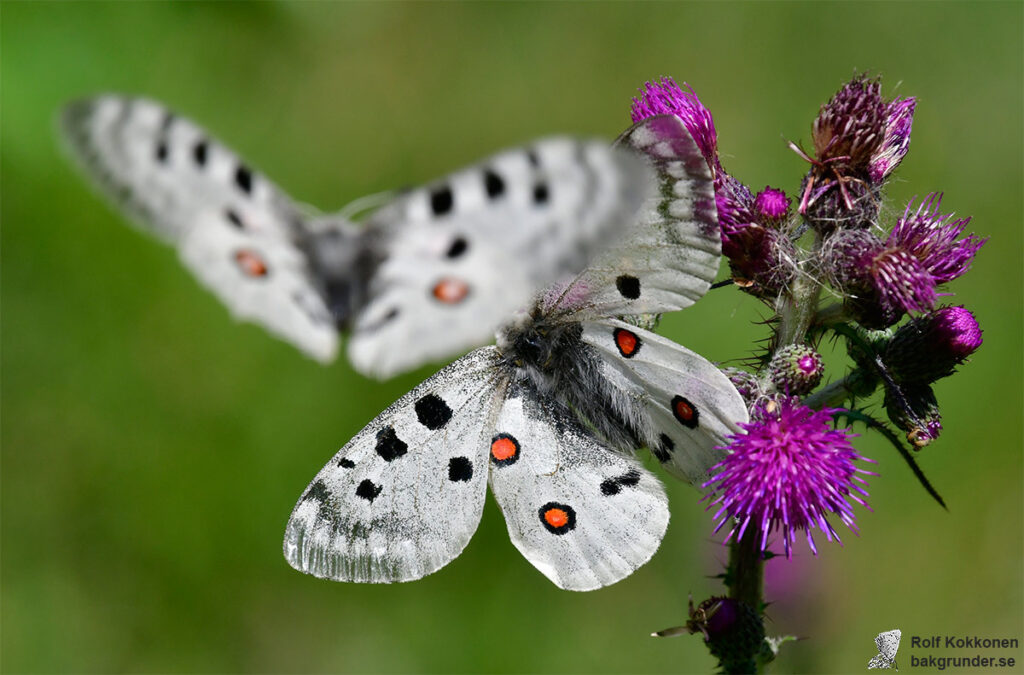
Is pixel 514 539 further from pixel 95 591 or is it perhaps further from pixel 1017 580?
pixel 1017 580

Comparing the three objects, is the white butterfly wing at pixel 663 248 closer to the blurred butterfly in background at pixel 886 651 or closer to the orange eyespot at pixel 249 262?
the orange eyespot at pixel 249 262

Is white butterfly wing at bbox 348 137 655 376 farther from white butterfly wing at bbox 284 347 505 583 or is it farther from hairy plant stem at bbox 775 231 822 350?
hairy plant stem at bbox 775 231 822 350

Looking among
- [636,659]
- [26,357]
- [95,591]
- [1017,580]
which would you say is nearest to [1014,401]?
[1017,580]

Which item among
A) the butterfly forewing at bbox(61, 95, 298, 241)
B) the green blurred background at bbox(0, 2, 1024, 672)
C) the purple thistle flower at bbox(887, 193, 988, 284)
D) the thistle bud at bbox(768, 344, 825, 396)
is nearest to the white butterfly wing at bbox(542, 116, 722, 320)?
the thistle bud at bbox(768, 344, 825, 396)

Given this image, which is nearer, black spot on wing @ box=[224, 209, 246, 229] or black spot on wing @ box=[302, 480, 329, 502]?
black spot on wing @ box=[224, 209, 246, 229]

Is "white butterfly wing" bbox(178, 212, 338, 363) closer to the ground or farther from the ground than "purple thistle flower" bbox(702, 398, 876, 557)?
farther from the ground

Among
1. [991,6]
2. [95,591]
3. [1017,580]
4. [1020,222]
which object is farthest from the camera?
[991,6]
